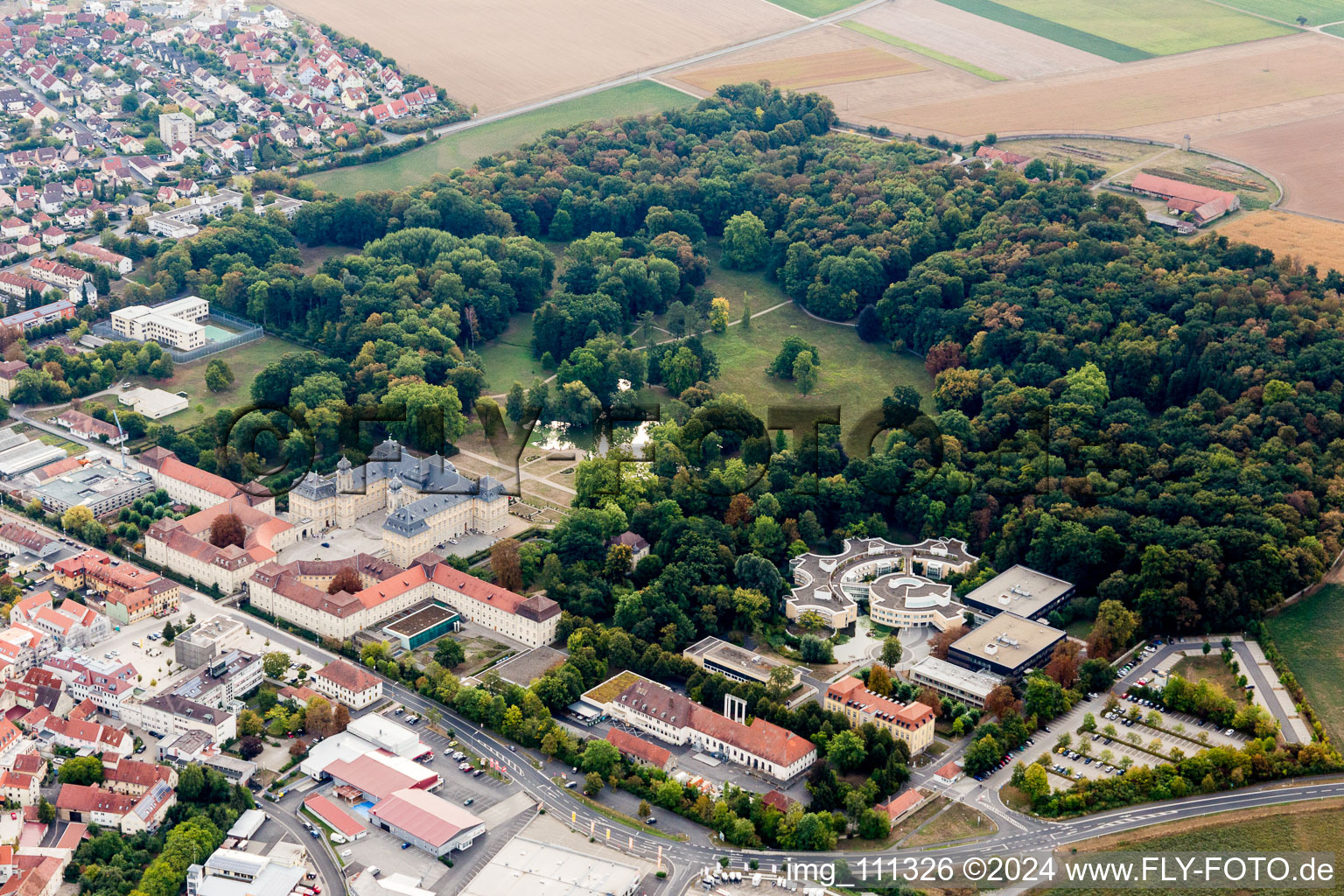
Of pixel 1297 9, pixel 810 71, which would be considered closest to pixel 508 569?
pixel 810 71

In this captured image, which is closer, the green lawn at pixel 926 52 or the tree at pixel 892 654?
the tree at pixel 892 654

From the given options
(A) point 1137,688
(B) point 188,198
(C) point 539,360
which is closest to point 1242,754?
(A) point 1137,688

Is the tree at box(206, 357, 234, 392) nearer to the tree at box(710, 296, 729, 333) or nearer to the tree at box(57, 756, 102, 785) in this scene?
the tree at box(710, 296, 729, 333)

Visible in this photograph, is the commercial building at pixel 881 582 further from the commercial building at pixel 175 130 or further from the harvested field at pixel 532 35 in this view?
the commercial building at pixel 175 130

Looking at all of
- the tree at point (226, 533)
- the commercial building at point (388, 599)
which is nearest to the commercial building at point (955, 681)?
the commercial building at point (388, 599)

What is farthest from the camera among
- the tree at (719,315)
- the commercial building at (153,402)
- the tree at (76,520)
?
the tree at (719,315)
